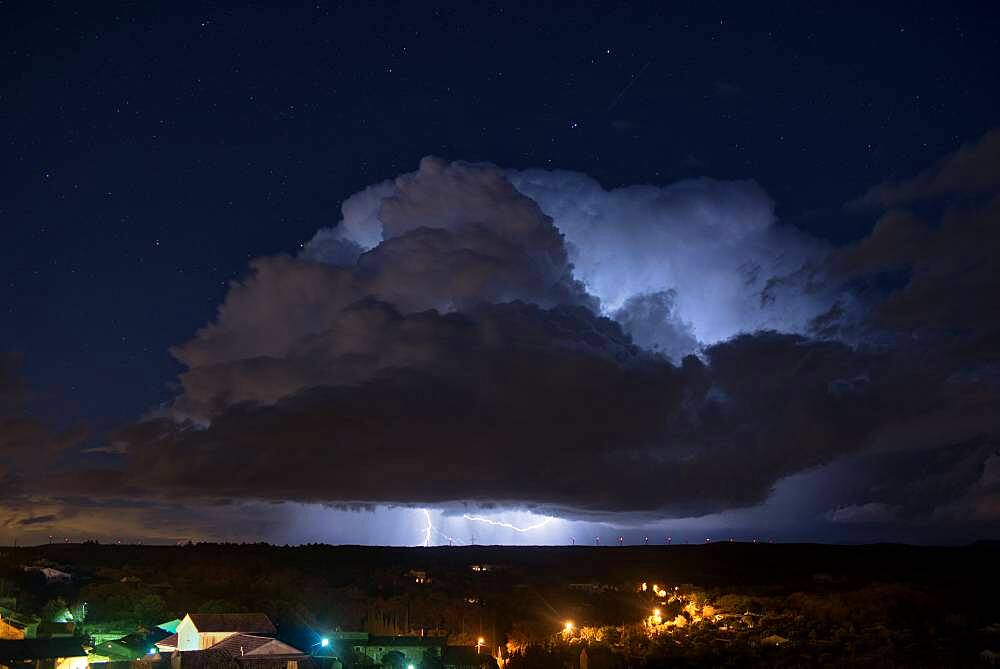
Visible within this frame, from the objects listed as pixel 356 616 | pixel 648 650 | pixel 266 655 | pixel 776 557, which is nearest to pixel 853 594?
pixel 648 650

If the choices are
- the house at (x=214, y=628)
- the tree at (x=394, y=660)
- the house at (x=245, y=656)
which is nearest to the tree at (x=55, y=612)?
the house at (x=214, y=628)

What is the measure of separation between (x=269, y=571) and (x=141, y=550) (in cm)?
5176

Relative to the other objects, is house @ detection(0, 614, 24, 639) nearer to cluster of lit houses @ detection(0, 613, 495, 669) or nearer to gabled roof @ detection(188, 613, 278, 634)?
cluster of lit houses @ detection(0, 613, 495, 669)

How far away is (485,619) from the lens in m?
103

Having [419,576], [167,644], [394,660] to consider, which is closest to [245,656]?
[167,644]

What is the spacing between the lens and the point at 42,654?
209 ft

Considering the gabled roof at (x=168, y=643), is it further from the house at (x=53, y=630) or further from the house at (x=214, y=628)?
the house at (x=53, y=630)

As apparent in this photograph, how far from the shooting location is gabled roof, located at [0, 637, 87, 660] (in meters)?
62.7

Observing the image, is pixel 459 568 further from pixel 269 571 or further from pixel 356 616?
pixel 356 616

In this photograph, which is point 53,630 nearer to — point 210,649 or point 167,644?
point 167,644

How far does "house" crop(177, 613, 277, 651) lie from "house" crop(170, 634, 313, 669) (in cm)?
137

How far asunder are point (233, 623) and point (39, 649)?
11.7 metres

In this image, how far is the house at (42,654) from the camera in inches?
2450

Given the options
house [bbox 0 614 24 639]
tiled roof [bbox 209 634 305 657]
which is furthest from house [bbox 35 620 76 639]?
tiled roof [bbox 209 634 305 657]
